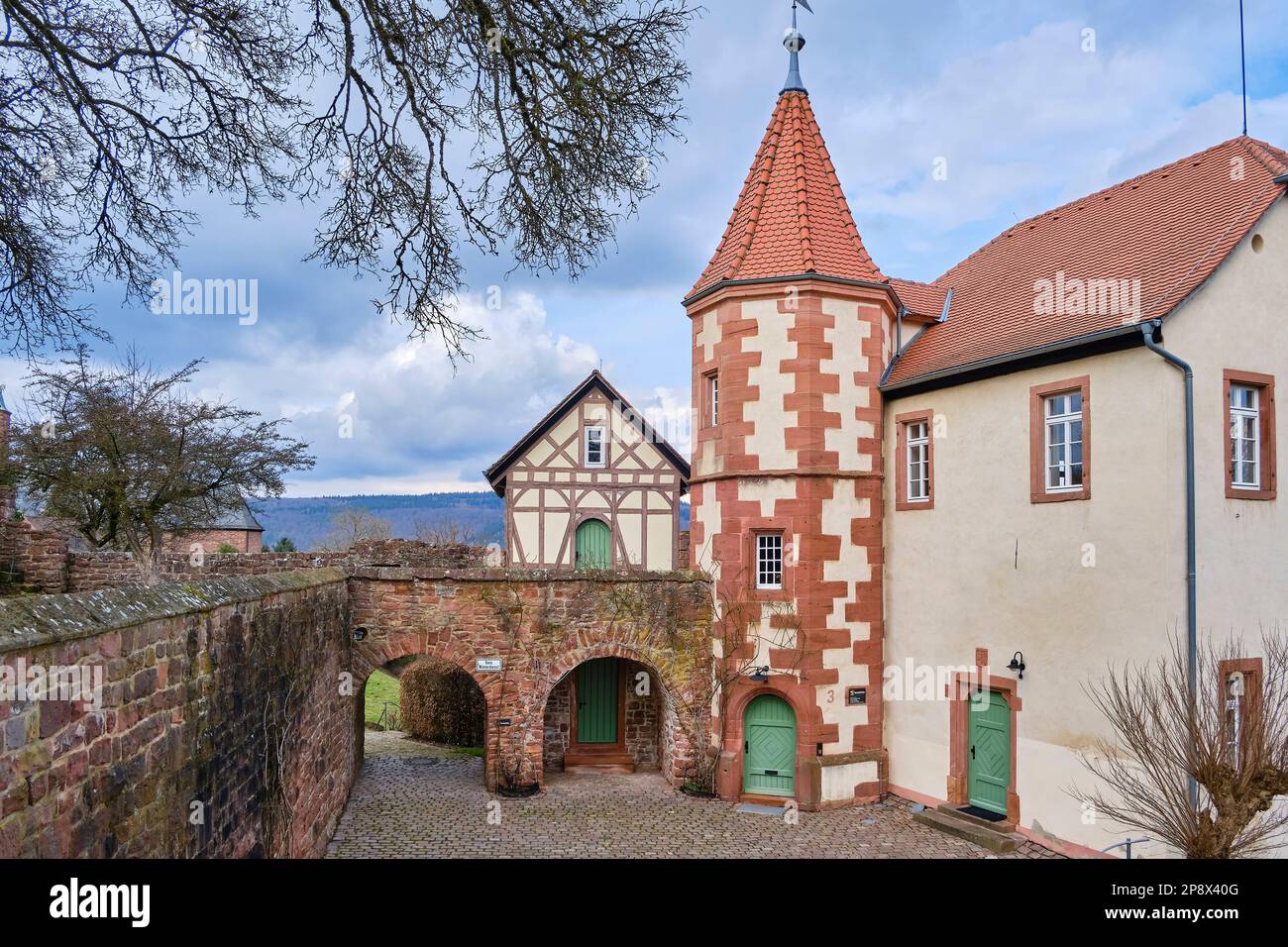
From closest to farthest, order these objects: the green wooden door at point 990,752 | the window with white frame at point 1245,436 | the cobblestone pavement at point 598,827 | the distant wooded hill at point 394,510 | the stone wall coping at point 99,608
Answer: the stone wall coping at point 99,608
the window with white frame at point 1245,436
the cobblestone pavement at point 598,827
the green wooden door at point 990,752
the distant wooded hill at point 394,510

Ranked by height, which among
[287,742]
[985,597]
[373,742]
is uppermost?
[985,597]

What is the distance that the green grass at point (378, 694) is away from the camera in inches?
870

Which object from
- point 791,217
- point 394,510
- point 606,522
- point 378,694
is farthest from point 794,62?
point 394,510

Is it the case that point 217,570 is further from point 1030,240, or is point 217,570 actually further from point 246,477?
point 1030,240

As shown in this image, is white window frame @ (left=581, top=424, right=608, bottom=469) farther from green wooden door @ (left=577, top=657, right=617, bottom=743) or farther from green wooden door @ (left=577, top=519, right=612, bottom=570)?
green wooden door @ (left=577, top=657, right=617, bottom=743)

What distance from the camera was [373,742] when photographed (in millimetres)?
17109

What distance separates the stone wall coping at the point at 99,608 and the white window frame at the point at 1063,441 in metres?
8.98

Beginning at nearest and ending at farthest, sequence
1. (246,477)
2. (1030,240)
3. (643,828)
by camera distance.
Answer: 1. (643,828)
2. (1030,240)
3. (246,477)

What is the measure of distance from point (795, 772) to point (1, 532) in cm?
1179

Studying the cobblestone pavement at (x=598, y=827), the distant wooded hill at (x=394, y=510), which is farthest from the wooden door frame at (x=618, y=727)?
the distant wooded hill at (x=394, y=510)

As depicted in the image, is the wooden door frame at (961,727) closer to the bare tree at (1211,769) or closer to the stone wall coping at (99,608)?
the bare tree at (1211,769)

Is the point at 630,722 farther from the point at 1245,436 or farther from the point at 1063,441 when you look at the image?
the point at 1245,436

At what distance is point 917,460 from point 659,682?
5180 mm
